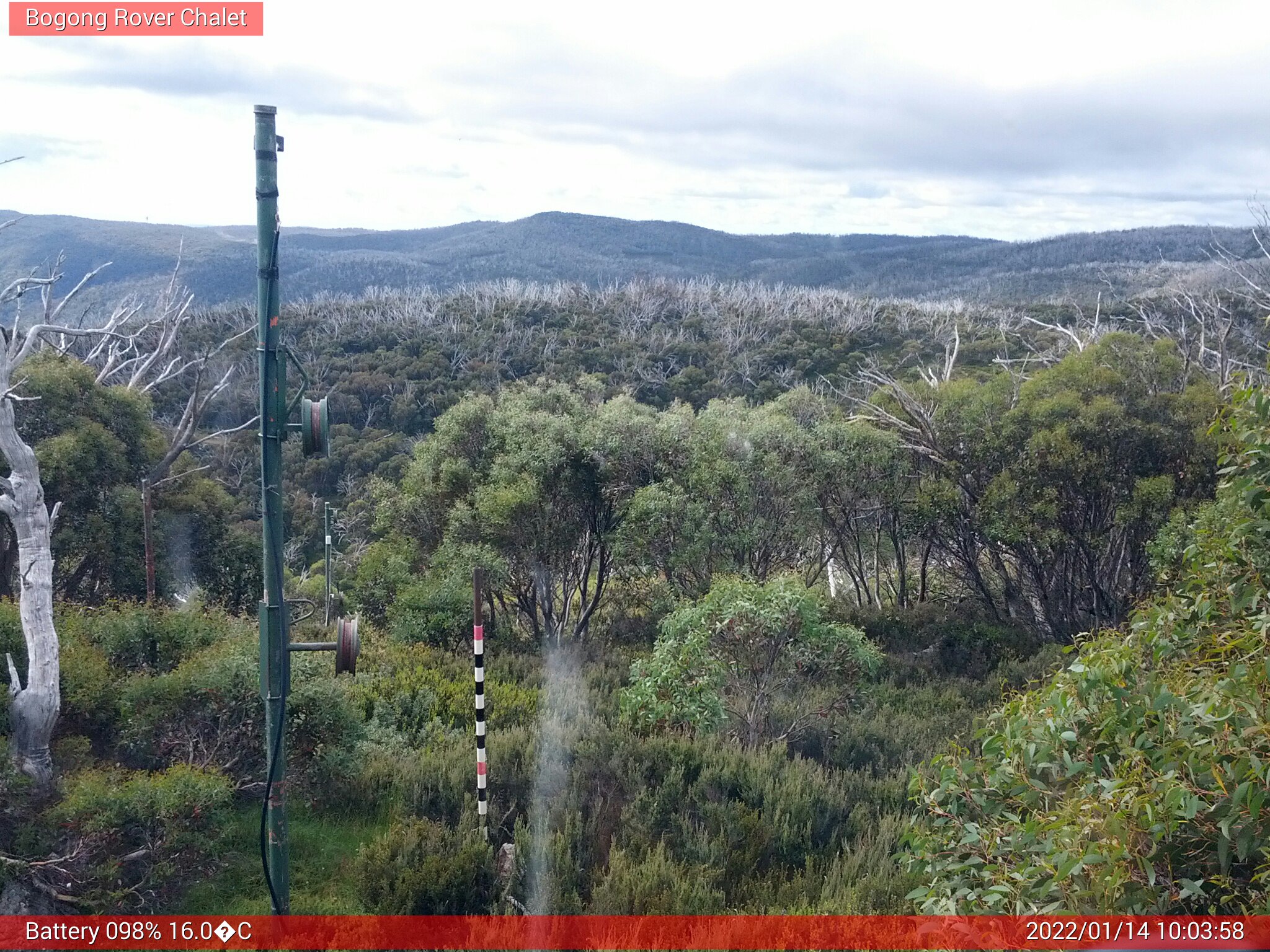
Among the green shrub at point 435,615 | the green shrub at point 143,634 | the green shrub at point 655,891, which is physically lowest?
the green shrub at point 435,615

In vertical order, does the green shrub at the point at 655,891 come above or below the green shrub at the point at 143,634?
below

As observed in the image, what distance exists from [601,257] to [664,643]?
3525 inches

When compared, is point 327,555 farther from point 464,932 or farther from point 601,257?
point 601,257

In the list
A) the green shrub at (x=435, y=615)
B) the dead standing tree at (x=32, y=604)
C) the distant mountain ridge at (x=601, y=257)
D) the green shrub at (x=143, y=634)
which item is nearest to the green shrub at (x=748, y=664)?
the green shrub at (x=435, y=615)

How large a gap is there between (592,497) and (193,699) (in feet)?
22.7

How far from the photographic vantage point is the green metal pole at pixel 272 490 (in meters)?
4.85

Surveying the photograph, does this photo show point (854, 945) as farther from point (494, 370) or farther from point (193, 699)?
point (494, 370)

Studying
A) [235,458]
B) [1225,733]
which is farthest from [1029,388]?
[235,458]

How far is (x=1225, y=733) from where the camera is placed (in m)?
2.85

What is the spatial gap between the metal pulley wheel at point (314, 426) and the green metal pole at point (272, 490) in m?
0.16

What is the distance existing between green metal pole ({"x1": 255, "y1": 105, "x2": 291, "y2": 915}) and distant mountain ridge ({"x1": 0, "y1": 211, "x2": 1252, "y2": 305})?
127ft

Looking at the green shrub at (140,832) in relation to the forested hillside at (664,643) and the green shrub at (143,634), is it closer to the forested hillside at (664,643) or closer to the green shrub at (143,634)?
the forested hillside at (664,643)

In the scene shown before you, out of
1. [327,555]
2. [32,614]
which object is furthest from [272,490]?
[327,555]

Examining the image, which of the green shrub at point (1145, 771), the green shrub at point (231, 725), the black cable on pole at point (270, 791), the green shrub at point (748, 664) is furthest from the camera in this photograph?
the green shrub at point (748, 664)
